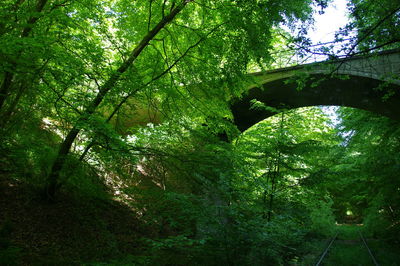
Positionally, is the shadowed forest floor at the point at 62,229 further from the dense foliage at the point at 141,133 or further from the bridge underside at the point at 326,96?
A: the bridge underside at the point at 326,96

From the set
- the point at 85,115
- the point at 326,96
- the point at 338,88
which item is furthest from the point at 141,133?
the point at 326,96

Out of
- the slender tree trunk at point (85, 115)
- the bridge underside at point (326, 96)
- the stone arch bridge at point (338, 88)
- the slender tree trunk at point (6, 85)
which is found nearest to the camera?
the slender tree trunk at point (6, 85)

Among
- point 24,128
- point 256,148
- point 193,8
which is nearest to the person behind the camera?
point 24,128

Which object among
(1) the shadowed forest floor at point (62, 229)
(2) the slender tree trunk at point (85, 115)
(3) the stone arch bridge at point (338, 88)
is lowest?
(1) the shadowed forest floor at point (62, 229)

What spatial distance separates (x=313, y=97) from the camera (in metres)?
11.5

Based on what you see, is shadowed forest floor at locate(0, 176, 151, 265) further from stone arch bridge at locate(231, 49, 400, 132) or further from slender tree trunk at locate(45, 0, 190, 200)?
stone arch bridge at locate(231, 49, 400, 132)

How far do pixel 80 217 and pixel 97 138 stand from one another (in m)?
Result: 2.89

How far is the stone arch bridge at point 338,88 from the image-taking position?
353 inches

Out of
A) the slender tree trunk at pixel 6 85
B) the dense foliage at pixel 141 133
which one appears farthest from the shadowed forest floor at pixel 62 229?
the slender tree trunk at pixel 6 85

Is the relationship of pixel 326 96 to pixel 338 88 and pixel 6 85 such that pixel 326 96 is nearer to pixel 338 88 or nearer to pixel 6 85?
pixel 338 88

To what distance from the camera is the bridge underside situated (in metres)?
9.71

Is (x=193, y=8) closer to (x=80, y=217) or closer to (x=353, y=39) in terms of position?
(x=353, y=39)

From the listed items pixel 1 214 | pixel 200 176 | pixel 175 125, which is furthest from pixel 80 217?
pixel 200 176

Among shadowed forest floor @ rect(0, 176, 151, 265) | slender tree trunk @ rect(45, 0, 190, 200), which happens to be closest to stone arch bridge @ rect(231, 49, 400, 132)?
slender tree trunk @ rect(45, 0, 190, 200)
